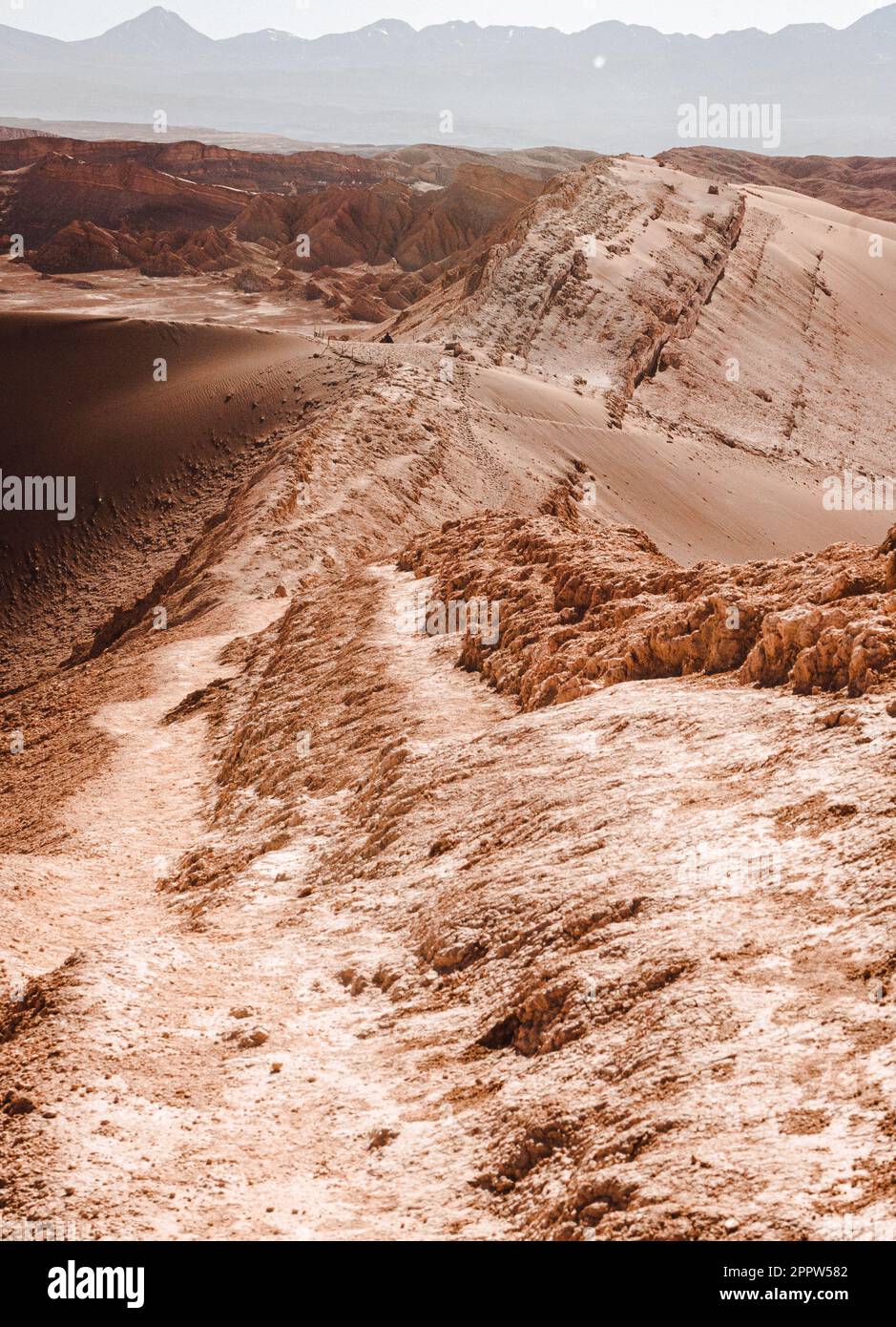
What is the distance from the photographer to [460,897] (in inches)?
250

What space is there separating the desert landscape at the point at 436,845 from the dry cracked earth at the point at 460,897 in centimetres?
2

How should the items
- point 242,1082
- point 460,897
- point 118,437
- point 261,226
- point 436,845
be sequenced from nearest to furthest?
point 242,1082 → point 460,897 → point 436,845 → point 118,437 → point 261,226

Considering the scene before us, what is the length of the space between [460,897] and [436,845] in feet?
2.92

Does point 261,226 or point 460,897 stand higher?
point 261,226

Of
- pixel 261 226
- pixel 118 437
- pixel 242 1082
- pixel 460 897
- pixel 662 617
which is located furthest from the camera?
pixel 261 226

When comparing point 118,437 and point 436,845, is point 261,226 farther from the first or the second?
point 436,845

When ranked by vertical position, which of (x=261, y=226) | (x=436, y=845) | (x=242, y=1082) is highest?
(x=261, y=226)

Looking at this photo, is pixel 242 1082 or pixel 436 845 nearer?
pixel 242 1082

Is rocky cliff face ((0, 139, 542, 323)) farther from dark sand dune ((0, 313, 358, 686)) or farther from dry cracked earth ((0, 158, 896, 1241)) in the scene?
dry cracked earth ((0, 158, 896, 1241))

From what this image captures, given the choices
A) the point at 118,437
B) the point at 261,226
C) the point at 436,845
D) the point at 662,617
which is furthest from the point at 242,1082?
the point at 261,226

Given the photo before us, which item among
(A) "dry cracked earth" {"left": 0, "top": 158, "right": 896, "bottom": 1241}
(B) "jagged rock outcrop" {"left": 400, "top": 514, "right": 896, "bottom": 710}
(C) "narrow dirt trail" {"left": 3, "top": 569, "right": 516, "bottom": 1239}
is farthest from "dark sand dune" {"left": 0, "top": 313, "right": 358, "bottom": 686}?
(C) "narrow dirt trail" {"left": 3, "top": 569, "right": 516, "bottom": 1239}

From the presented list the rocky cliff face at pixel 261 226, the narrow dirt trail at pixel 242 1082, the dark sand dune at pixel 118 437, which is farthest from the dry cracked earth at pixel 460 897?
the rocky cliff face at pixel 261 226

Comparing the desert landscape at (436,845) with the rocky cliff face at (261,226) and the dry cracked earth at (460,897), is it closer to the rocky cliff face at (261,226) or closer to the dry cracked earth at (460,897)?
the dry cracked earth at (460,897)

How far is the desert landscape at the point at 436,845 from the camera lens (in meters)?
4.26
